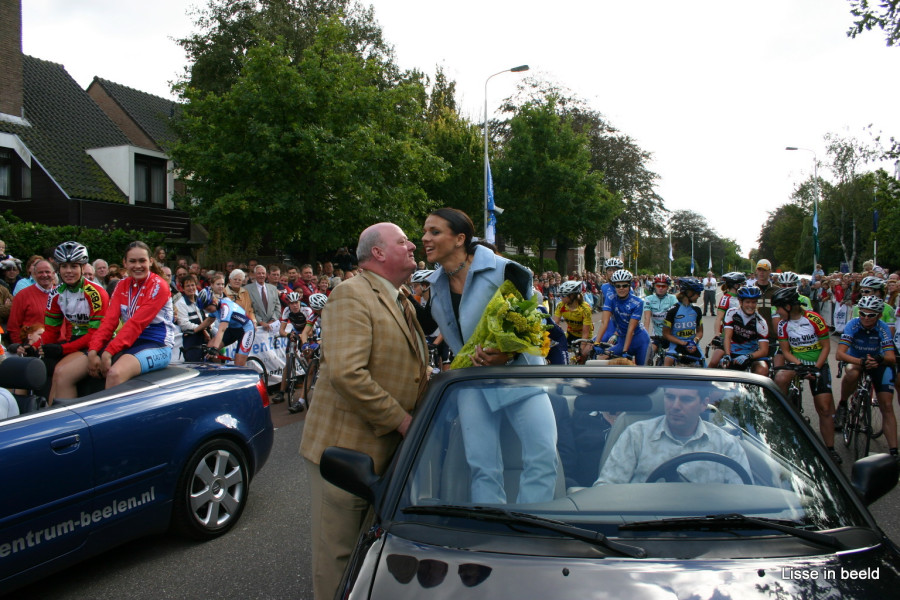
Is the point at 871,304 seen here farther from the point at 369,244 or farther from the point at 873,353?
the point at 369,244

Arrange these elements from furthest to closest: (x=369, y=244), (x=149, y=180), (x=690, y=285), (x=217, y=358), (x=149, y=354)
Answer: (x=149, y=180)
(x=217, y=358)
(x=690, y=285)
(x=149, y=354)
(x=369, y=244)

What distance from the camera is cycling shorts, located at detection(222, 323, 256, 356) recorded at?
9430mm

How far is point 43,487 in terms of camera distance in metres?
3.46

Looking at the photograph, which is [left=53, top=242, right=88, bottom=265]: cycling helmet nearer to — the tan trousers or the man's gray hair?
the man's gray hair

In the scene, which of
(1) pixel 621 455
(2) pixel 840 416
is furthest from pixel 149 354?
(2) pixel 840 416

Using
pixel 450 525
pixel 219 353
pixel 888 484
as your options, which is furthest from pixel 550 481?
pixel 219 353

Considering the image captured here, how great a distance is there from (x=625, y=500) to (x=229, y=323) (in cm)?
810

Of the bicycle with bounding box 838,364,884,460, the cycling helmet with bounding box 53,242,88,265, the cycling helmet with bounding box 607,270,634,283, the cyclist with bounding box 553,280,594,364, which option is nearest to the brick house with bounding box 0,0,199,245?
the cycling helmet with bounding box 53,242,88,265

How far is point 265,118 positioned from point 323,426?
763 inches

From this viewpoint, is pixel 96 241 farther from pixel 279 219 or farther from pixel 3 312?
pixel 3 312

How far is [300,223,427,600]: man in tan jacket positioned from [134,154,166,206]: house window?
85.7 feet

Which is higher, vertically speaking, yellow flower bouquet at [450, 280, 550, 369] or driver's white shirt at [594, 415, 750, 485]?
yellow flower bouquet at [450, 280, 550, 369]

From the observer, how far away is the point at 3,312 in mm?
7652

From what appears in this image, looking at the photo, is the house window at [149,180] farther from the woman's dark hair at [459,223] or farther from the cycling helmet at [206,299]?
the woman's dark hair at [459,223]
